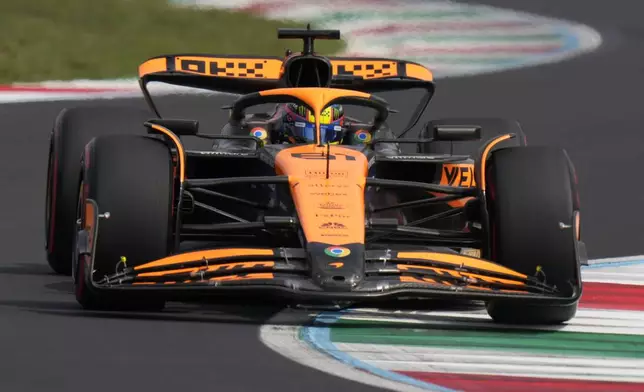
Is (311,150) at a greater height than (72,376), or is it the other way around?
(311,150)

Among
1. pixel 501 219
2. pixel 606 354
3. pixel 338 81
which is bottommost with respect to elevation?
pixel 606 354

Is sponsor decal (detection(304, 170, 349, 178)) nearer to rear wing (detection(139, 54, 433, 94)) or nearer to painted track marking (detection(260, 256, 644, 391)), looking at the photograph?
painted track marking (detection(260, 256, 644, 391))

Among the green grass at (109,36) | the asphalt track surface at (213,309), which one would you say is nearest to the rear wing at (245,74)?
the asphalt track surface at (213,309)

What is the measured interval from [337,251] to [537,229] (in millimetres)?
1134

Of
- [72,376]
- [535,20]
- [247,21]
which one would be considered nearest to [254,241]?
[72,376]

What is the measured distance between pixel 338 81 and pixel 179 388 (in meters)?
5.66

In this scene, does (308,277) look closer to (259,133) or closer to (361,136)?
(259,133)

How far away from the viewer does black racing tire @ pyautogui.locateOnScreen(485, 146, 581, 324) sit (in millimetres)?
9242

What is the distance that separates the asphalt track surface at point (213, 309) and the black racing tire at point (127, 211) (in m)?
0.16

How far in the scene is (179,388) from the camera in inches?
285

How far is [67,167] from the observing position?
11000 millimetres

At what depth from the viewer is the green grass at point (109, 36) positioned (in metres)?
23.1

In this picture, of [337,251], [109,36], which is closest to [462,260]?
[337,251]

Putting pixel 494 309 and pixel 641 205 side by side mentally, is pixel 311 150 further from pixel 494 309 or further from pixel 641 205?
pixel 641 205
